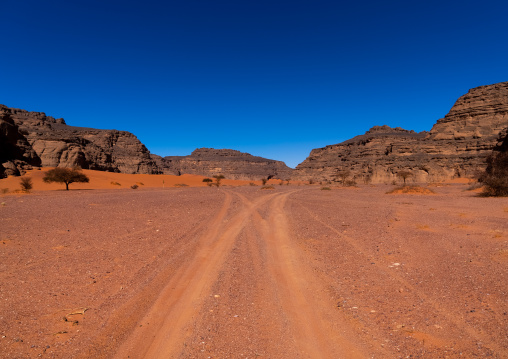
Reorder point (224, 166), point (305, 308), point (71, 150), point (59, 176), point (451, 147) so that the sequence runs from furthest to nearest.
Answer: point (224, 166) → point (451, 147) → point (71, 150) → point (59, 176) → point (305, 308)

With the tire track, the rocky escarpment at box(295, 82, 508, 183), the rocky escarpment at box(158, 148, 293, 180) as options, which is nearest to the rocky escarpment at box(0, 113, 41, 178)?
the tire track

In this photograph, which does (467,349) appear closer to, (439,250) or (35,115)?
(439,250)

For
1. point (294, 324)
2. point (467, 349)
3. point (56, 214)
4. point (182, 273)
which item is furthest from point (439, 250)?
point (56, 214)

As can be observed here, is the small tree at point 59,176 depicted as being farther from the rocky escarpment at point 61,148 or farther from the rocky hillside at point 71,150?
the rocky hillside at point 71,150

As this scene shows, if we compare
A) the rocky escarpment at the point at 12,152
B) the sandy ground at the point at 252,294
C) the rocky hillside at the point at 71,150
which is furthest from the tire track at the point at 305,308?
the rocky hillside at the point at 71,150

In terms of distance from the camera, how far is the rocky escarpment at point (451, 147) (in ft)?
236

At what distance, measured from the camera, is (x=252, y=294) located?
4.93 metres

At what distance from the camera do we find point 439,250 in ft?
23.9

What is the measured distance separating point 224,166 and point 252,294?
468ft

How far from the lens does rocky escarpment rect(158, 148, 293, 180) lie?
137 meters

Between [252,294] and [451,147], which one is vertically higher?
[451,147]

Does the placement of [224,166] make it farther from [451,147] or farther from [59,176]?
[59,176]

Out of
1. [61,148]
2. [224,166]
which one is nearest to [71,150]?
[61,148]

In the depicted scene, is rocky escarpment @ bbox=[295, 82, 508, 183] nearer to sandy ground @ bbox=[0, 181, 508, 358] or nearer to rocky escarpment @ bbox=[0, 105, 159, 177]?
rocky escarpment @ bbox=[0, 105, 159, 177]
